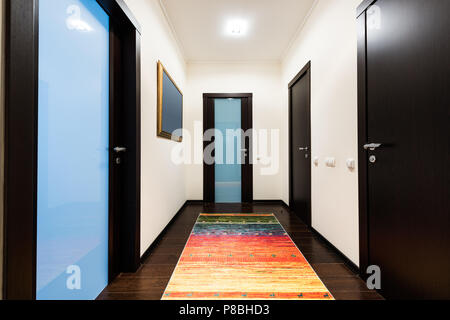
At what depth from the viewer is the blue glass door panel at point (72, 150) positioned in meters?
0.94

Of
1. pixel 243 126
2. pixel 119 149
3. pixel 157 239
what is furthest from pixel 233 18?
pixel 157 239

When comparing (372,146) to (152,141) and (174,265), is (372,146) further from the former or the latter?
(152,141)

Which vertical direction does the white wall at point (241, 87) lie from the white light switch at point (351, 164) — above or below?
above

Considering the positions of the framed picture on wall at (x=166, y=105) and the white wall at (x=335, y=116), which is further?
the framed picture on wall at (x=166, y=105)

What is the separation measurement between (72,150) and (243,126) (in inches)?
127

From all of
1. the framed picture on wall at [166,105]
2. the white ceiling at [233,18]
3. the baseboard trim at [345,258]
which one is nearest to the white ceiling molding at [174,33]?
the white ceiling at [233,18]

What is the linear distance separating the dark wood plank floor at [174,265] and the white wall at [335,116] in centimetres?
15

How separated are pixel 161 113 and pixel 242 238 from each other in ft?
5.31

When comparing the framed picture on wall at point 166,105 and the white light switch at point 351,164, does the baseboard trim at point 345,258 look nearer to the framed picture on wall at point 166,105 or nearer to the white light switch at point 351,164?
the white light switch at point 351,164

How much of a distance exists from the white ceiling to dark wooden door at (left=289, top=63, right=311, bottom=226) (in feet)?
2.29

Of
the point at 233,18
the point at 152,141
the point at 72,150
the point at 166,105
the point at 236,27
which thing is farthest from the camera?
the point at 236,27

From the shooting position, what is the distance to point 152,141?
6.89ft

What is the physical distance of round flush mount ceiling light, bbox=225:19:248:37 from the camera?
2.87 m

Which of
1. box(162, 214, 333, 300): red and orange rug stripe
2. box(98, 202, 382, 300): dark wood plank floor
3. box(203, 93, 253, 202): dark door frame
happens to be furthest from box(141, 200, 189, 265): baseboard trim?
box(203, 93, 253, 202): dark door frame
